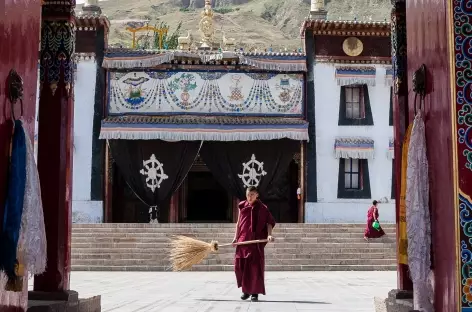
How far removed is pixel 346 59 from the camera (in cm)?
2345

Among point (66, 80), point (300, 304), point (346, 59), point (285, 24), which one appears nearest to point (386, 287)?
point (300, 304)

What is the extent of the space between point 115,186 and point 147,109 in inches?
102

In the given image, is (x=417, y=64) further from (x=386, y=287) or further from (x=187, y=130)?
(x=187, y=130)

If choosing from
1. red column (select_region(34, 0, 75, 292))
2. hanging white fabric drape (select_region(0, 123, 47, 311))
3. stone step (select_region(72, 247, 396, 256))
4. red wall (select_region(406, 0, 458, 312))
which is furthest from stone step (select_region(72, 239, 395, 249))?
red wall (select_region(406, 0, 458, 312))

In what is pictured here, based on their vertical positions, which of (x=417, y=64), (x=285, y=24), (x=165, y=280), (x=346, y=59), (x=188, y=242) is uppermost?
(x=285, y=24)

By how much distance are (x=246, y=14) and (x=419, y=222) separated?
83.7 m

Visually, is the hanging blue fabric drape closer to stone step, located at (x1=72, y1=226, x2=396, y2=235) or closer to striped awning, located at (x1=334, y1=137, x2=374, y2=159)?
stone step, located at (x1=72, y1=226, x2=396, y2=235)

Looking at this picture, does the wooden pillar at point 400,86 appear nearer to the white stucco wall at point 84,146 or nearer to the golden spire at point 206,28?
the white stucco wall at point 84,146

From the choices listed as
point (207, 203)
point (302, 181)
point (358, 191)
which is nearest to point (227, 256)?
point (302, 181)

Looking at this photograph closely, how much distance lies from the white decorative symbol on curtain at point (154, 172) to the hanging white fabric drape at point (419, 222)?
17.9 meters

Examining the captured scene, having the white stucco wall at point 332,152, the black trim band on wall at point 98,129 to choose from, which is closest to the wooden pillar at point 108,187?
the black trim band on wall at point 98,129

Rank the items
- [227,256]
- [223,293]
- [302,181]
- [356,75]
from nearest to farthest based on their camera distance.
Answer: [223,293] → [227,256] → [302,181] → [356,75]

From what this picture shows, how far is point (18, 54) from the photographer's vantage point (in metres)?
4.99

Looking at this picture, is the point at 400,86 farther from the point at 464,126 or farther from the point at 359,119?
the point at 359,119
